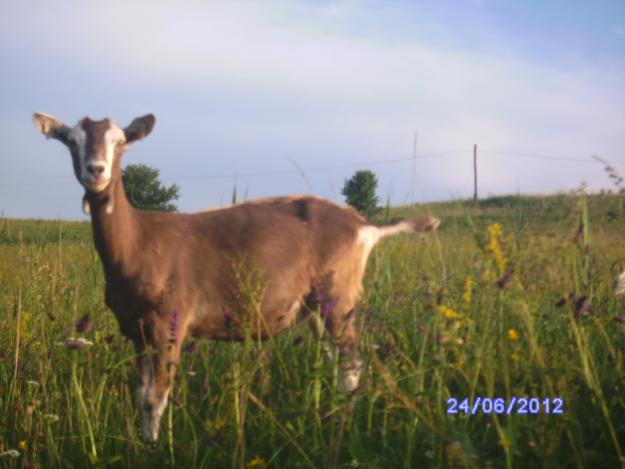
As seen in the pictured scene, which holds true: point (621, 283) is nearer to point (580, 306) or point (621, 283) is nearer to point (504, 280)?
point (580, 306)

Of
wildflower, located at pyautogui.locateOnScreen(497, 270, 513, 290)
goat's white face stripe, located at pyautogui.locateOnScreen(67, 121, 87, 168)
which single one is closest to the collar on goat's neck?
goat's white face stripe, located at pyautogui.locateOnScreen(67, 121, 87, 168)

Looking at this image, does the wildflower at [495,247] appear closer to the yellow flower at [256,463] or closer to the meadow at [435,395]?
the meadow at [435,395]

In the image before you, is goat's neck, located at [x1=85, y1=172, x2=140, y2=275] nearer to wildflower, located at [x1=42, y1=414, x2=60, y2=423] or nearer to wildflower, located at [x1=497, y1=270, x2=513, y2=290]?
wildflower, located at [x1=42, y1=414, x2=60, y2=423]

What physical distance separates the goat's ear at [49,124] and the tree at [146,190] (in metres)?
24.8

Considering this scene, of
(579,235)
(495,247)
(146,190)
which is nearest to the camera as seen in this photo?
(495,247)

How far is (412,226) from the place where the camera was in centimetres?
512

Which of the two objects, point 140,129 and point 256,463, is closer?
point 256,463

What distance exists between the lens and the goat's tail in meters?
5.07

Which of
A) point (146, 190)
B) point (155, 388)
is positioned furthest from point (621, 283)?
point (146, 190)

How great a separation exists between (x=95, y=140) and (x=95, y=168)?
0.81 ft

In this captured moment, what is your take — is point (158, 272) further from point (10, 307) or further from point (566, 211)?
point (566, 211)

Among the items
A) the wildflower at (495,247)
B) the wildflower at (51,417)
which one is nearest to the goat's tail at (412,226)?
the wildflower at (51,417)

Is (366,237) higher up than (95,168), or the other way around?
(95,168)

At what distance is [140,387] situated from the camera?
387cm
